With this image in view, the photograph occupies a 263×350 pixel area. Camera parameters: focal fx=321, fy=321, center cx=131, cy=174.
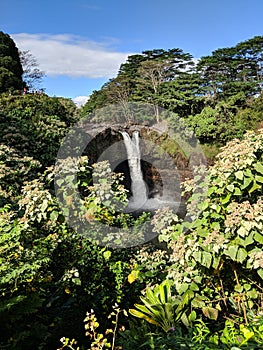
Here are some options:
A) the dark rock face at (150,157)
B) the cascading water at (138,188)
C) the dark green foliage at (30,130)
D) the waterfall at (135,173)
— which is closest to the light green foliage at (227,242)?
the dark green foliage at (30,130)

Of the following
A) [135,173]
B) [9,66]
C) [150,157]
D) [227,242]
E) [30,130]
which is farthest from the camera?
[9,66]

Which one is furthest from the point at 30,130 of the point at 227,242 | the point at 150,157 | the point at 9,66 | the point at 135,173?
the point at 9,66

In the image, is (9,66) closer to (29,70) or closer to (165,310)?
(29,70)

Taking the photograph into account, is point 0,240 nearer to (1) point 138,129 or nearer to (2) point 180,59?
(1) point 138,129

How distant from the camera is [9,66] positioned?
20688 millimetres

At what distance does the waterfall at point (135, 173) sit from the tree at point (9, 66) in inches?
329

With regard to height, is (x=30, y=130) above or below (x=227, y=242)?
above

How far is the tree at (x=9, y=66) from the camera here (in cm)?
1944

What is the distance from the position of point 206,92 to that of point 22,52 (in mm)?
14486

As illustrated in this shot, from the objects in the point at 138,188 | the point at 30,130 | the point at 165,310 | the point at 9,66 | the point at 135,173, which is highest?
the point at 9,66

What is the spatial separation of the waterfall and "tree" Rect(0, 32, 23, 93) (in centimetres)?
835

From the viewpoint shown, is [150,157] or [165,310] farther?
[150,157]

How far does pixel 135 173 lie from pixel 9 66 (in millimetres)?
12073

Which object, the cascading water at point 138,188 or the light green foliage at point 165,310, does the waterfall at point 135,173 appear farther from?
the light green foliage at point 165,310
